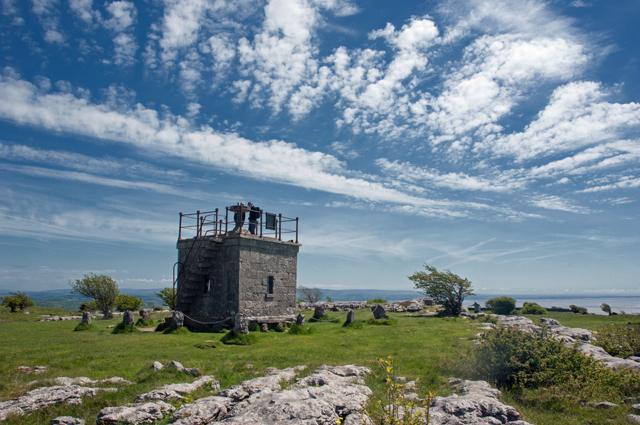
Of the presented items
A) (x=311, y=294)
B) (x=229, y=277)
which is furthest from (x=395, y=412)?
(x=311, y=294)

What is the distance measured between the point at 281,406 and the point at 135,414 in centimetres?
367

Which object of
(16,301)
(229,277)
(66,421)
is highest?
(229,277)

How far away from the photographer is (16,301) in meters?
48.6

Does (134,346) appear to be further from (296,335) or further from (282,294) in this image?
(282,294)

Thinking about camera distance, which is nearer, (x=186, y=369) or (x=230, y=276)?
(x=186, y=369)

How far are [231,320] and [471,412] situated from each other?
21.2 metres

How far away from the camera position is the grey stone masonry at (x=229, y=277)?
92.9 feet

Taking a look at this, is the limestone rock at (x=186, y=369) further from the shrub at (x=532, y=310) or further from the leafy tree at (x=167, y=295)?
the shrub at (x=532, y=310)

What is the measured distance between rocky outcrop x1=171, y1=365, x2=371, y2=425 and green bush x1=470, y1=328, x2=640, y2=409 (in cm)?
524

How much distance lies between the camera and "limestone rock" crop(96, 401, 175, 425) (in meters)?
9.12

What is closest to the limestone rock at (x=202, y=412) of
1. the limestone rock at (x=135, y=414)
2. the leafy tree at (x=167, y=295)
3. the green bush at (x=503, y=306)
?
the limestone rock at (x=135, y=414)

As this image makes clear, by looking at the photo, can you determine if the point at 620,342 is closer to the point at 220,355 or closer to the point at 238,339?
the point at 220,355

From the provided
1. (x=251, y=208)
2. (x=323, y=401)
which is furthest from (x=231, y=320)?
(x=323, y=401)

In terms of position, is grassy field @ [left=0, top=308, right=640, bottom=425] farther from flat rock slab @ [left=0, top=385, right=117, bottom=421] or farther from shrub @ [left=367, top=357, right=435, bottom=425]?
shrub @ [left=367, top=357, right=435, bottom=425]
